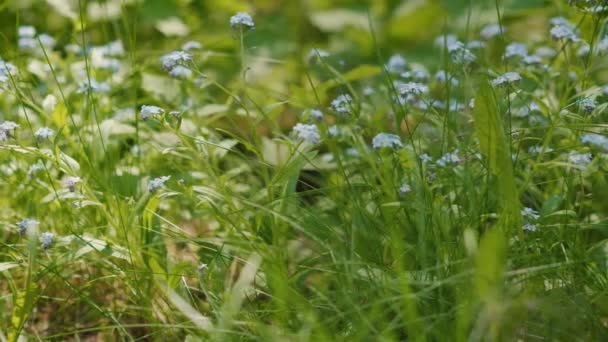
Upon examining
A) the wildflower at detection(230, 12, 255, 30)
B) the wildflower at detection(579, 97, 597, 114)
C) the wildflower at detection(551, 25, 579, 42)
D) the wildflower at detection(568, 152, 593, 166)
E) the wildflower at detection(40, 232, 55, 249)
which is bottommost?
the wildflower at detection(40, 232, 55, 249)

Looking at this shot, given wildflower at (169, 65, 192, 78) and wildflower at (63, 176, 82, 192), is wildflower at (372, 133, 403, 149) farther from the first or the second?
wildflower at (63, 176, 82, 192)

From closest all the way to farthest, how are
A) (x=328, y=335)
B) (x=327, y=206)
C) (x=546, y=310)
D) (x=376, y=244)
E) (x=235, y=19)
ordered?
(x=546, y=310), (x=328, y=335), (x=376, y=244), (x=235, y=19), (x=327, y=206)

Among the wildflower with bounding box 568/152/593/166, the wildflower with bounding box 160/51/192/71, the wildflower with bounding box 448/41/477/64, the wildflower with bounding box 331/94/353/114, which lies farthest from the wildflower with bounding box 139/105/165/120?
the wildflower with bounding box 568/152/593/166

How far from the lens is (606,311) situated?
1.49 metres

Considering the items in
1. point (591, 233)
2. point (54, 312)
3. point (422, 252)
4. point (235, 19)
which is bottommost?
point (54, 312)

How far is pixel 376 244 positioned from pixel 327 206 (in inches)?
14.8

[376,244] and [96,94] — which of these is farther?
→ [96,94]

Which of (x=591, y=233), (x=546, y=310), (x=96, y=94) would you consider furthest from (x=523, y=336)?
(x=96, y=94)

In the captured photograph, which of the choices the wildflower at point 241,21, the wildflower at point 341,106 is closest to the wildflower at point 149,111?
the wildflower at point 241,21

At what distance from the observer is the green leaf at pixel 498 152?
4.87 ft

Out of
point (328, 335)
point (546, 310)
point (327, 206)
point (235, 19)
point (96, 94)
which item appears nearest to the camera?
point (546, 310)

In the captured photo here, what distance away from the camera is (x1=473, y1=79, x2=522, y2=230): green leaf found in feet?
4.87

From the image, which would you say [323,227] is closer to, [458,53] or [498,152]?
[498,152]

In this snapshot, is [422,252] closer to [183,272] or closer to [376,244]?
[376,244]
